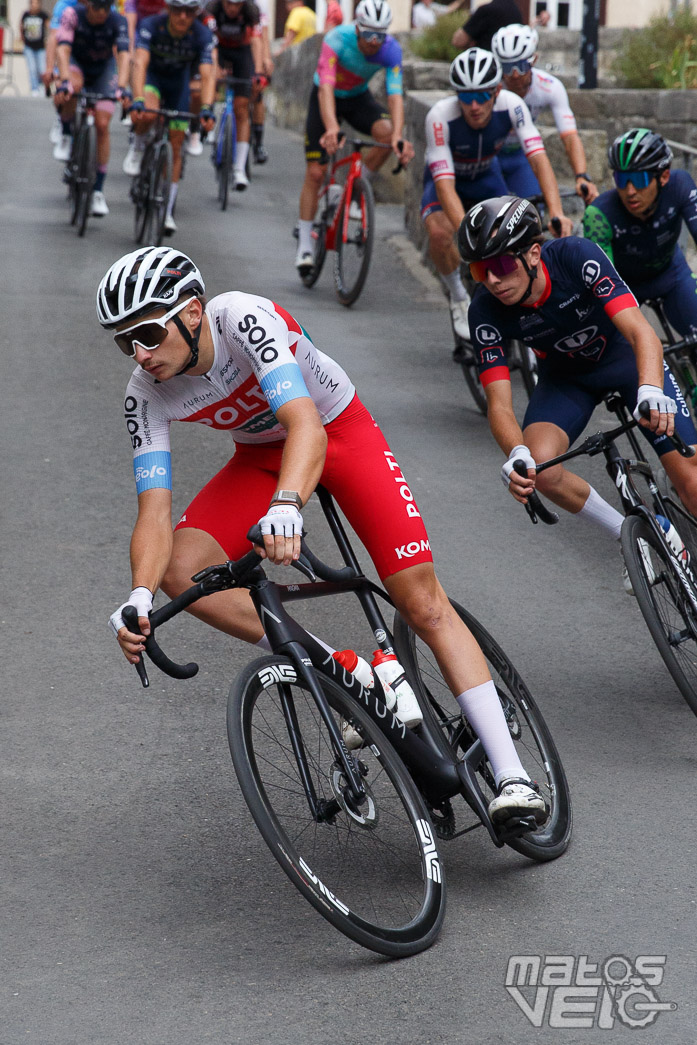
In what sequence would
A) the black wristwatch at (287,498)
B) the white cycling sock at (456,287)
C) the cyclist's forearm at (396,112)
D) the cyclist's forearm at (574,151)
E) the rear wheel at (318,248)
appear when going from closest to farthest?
the black wristwatch at (287,498)
the white cycling sock at (456,287)
the cyclist's forearm at (574,151)
the cyclist's forearm at (396,112)
the rear wheel at (318,248)

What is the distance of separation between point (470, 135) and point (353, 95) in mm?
3270

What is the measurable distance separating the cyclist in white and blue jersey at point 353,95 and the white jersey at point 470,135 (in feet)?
7.50

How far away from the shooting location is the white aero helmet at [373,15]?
35.3 ft

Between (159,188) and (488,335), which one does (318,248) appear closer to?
(159,188)

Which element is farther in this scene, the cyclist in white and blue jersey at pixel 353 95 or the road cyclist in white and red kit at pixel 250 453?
the cyclist in white and blue jersey at pixel 353 95

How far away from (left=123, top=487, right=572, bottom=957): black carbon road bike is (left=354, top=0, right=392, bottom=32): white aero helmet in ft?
25.6

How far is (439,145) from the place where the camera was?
29.3 feet

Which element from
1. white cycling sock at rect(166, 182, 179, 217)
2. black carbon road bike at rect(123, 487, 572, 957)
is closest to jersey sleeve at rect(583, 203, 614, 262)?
black carbon road bike at rect(123, 487, 572, 957)

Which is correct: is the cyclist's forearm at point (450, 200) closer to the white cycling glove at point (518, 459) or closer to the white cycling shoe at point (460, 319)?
the white cycling shoe at point (460, 319)

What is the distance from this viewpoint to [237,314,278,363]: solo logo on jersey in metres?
3.81

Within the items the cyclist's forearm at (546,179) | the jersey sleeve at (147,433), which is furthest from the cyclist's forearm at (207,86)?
the jersey sleeve at (147,433)

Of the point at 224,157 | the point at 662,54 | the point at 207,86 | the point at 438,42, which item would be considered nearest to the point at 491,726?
the point at 207,86

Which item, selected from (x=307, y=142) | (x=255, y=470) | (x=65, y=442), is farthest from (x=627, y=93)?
(x=255, y=470)

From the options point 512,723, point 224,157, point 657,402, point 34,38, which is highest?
point 657,402
